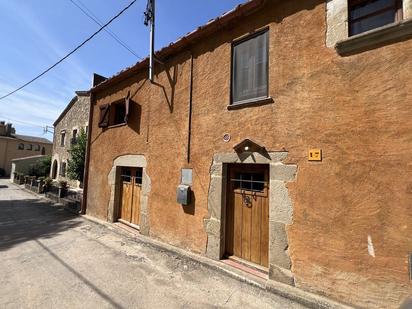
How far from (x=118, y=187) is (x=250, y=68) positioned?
19.2 feet

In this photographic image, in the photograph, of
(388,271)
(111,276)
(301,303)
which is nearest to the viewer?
(388,271)

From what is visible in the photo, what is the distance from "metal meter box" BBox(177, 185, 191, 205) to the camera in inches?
215

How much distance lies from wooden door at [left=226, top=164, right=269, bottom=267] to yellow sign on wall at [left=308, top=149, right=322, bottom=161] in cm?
91

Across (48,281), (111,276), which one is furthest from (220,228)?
(48,281)

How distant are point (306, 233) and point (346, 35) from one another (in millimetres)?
3107

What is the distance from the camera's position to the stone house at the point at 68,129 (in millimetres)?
19531

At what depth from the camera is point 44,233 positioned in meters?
7.19

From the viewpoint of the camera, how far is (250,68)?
485 centimetres

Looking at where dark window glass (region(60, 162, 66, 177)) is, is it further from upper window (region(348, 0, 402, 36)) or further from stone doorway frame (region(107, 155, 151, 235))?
upper window (region(348, 0, 402, 36))

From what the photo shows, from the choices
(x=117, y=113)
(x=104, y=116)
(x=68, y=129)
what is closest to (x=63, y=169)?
(x=68, y=129)

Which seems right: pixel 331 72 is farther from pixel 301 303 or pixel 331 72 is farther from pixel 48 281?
pixel 48 281

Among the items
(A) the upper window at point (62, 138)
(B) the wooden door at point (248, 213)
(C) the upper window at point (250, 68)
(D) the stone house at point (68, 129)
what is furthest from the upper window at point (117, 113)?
(A) the upper window at point (62, 138)

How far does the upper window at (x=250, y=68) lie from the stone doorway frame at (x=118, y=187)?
3.44 m

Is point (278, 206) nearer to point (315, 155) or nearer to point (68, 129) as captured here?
point (315, 155)
